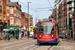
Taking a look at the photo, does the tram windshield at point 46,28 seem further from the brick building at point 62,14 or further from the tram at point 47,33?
the brick building at point 62,14

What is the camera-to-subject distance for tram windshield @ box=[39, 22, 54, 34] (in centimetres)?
2077

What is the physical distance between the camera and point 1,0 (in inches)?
1793

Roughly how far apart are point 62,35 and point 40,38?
36.1 meters

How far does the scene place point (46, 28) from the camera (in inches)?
826

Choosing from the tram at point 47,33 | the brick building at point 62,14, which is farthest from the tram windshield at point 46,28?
the brick building at point 62,14

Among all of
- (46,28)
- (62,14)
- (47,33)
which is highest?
(62,14)

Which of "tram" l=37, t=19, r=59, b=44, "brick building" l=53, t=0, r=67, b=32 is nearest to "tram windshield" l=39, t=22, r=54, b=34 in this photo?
"tram" l=37, t=19, r=59, b=44

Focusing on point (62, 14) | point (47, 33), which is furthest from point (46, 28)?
point (62, 14)

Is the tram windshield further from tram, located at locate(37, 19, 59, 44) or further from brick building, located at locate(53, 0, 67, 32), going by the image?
brick building, located at locate(53, 0, 67, 32)

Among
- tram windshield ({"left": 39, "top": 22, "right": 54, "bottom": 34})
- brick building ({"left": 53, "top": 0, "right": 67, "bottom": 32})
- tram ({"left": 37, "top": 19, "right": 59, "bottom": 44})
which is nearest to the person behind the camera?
tram ({"left": 37, "top": 19, "right": 59, "bottom": 44})

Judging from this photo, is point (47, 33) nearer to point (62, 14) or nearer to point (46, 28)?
point (46, 28)

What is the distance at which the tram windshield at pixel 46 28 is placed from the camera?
20.8m

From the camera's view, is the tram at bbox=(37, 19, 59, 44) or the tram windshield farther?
the tram windshield

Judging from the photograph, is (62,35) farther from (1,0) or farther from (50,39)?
(50,39)
